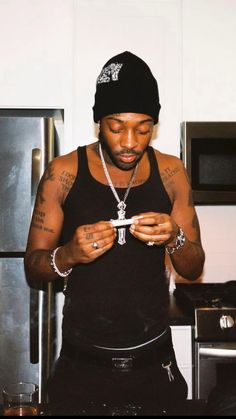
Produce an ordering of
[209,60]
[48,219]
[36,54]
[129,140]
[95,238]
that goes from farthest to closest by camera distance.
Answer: [209,60]
[36,54]
[48,219]
[129,140]
[95,238]

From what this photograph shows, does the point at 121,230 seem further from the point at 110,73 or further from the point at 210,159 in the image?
the point at 210,159

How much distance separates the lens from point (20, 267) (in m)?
2.69

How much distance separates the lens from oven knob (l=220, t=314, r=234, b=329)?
2.65m

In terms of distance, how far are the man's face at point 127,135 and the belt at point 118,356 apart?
0.61 metres

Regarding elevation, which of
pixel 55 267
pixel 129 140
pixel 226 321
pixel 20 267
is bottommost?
pixel 226 321

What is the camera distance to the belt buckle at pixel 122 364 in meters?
1.80

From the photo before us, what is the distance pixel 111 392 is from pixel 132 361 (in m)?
0.12

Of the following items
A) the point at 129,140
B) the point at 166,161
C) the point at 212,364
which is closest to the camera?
the point at 129,140

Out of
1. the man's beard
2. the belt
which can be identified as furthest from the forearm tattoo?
the belt

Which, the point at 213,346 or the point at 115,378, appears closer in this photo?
the point at 115,378

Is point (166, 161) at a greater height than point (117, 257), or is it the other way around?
point (166, 161)

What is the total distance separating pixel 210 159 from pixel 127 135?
1.30 meters

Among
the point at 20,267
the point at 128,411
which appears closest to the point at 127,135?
the point at 128,411

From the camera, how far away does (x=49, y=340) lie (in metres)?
2.71
